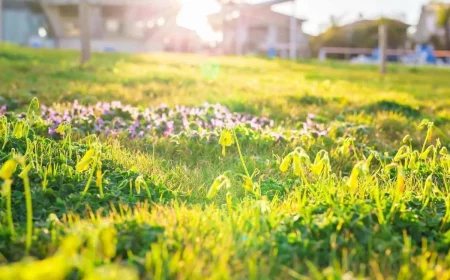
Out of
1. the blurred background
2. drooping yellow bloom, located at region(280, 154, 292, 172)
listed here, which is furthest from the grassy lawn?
the blurred background

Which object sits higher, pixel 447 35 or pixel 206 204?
pixel 447 35

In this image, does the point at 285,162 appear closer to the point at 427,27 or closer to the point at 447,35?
the point at 447,35

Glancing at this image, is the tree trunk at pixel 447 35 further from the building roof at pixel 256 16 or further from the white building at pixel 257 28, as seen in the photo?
the building roof at pixel 256 16

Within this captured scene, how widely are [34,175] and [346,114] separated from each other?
15.9 ft

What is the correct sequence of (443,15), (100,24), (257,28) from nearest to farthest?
1. (100,24)
2. (443,15)
3. (257,28)

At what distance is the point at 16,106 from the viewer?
6.75 m

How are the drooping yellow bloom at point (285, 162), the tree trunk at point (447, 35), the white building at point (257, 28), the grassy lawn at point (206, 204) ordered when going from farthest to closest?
the white building at point (257, 28), the tree trunk at point (447, 35), the drooping yellow bloom at point (285, 162), the grassy lawn at point (206, 204)

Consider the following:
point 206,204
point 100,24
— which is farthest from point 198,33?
point 206,204

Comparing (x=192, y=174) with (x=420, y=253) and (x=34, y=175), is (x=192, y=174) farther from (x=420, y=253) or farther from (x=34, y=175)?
(x=420, y=253)

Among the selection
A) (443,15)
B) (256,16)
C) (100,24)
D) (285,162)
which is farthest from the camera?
(256,16)

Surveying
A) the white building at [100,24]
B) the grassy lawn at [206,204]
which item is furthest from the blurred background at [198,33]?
the grassy lawn at [206,204]

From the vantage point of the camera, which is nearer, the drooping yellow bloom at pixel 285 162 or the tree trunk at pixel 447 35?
the drooping yellow bloom at pixel 285 162

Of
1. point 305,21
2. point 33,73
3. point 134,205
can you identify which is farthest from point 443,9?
point 134,205

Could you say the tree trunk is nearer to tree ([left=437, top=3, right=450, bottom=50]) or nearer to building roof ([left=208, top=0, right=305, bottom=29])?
tree ([left=437, top=3, right=450, bottom=50])
